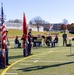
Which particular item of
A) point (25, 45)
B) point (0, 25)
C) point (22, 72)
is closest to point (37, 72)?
point (22, 72)

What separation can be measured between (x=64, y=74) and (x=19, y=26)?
110 metres

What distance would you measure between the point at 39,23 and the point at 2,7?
150071 mm

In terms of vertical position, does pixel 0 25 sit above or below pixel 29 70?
above

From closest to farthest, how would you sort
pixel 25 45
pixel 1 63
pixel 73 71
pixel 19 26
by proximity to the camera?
1. pixel 73 71
2. pixel 1 63
3. pixel 25 45
4. pixel 19 26

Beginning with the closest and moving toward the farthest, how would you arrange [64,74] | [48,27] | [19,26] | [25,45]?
[64,74] < [25,45] < [19,26] < [48,27]

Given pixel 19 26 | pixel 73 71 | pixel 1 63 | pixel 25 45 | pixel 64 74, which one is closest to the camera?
pixel 64 74

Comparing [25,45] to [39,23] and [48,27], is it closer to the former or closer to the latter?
[39,23]

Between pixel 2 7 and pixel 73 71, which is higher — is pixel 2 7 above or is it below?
above

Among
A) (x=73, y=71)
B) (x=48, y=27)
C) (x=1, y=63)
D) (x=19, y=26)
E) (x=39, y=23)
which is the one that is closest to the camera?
(x=73, y=71)

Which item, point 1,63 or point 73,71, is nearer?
point 73,71

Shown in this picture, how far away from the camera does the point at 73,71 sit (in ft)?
38.9

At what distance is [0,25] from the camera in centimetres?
1331

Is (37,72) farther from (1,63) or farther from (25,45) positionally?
(25,45)

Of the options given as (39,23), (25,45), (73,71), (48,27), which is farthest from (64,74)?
(48,27)
